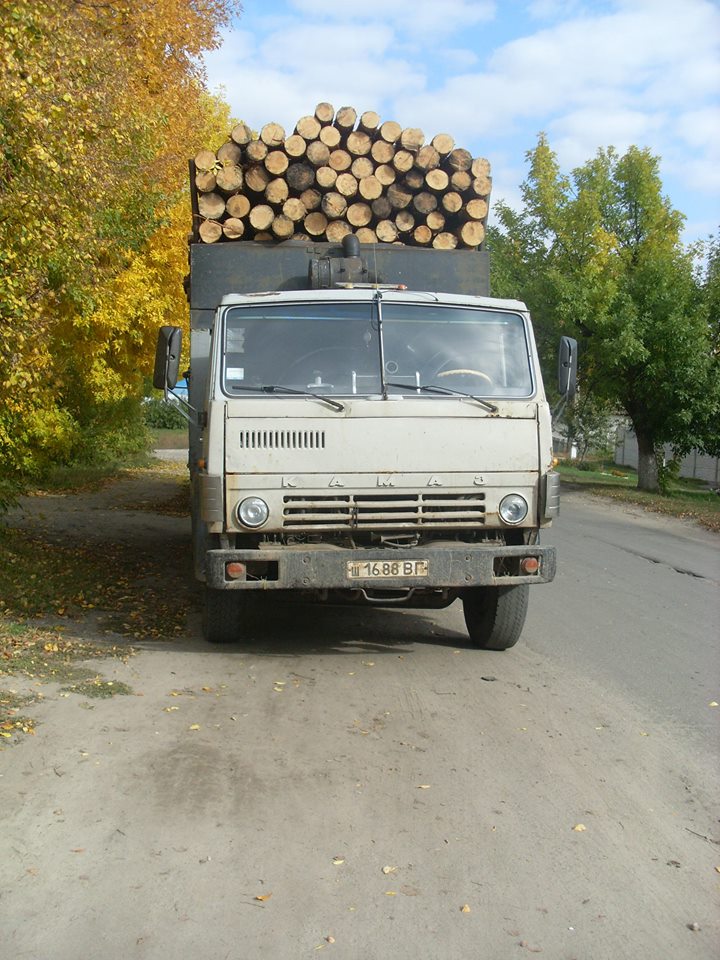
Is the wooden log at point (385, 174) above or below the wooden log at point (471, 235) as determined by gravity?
above

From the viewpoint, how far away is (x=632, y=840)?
4.30 m

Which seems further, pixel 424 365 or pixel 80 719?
pixel 424 365

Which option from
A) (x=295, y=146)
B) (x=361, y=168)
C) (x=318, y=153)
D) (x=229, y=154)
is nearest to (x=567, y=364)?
(x=361, y=168)

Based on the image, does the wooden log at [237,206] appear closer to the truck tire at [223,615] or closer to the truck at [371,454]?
the truck at [371,454]

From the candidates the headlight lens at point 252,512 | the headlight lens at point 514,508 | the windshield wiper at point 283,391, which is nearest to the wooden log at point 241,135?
the windshield wiper at point 283,391

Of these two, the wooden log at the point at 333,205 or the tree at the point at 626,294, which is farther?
the tree at the point at 626,294

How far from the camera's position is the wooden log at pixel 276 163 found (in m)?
9.00

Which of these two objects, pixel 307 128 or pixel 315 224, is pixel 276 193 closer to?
pixel 315 224

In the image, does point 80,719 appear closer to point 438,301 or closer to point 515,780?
point 515,780

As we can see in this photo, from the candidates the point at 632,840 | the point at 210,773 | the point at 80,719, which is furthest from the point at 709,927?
the point at 80,719

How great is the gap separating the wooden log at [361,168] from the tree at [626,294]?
45.6ft

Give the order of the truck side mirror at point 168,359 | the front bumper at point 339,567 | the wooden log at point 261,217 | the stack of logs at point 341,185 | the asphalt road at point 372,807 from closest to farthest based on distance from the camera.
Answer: the asphalt road at point 372,807
the front bumper at point 339,567
the truck side mirror at point 168,359
the wooden log at point 261,217
the stack of logs at point 341,185

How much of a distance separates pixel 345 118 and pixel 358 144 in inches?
10.4

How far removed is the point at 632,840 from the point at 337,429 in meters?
3.24
